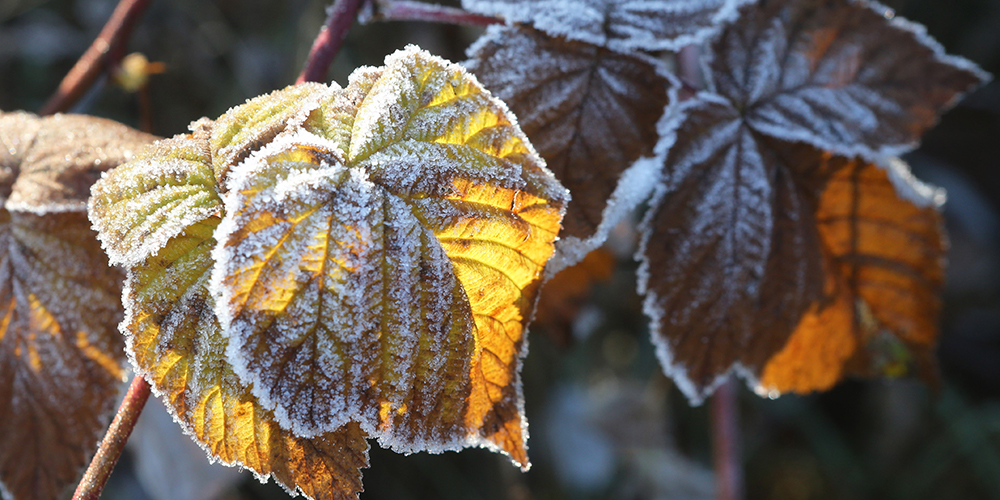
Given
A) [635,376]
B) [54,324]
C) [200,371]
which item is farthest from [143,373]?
[635,376]

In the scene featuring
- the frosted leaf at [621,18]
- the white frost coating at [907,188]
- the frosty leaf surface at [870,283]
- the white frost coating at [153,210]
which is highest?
the frosted leaf at [621,18]

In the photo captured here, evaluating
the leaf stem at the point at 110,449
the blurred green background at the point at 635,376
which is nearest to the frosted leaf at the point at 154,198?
the leaf stem at the point at 110,449

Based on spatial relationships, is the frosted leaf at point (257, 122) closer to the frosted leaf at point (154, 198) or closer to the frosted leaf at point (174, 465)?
the frosted leaf at point (154, 198)

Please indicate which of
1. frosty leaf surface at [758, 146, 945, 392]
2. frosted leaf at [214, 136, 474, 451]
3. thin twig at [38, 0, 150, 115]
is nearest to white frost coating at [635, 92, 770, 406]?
frosty leaf surface at [758, 146, 945, 392]

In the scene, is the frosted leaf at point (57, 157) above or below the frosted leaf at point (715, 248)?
above

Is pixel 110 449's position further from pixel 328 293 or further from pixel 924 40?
pixel 924 40

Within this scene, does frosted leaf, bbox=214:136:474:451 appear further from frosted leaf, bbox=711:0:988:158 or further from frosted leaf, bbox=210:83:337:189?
frosted leaf, bbox=711:0:988:158
